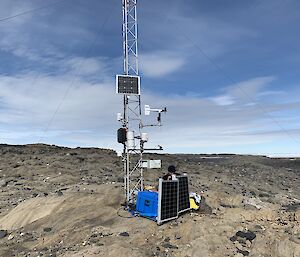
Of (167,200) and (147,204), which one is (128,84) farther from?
(167,200)

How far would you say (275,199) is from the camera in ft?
86.5

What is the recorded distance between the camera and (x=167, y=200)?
44.2 feet

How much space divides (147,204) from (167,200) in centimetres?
119

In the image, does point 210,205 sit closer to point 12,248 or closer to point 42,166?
point 12,248

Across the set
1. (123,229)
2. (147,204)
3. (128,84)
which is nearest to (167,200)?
(147,204)

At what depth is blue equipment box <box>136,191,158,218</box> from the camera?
13961mm

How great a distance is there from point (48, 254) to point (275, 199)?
2030cm

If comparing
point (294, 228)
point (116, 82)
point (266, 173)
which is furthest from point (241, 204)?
point (266, 173)

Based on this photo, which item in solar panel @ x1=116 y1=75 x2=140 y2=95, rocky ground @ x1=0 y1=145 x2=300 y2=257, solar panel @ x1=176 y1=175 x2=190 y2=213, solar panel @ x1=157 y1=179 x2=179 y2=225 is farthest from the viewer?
solar panel @ x1=116 y1=75 x2=140 y2=95

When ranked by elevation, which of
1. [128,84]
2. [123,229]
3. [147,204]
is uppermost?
[128,84]

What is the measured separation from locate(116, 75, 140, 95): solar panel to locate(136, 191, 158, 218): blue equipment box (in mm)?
4808

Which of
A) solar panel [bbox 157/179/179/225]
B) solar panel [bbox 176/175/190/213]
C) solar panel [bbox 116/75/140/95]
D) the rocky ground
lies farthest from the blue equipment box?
solar panel [bbox 116/75/140/95]

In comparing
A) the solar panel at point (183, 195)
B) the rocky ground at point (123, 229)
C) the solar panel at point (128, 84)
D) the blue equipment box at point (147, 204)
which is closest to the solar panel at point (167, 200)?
the rocky ground at point (123, 229)

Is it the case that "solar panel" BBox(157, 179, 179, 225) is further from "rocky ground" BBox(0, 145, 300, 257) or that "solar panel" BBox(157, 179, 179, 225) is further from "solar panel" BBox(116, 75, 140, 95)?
"solar panel" BBox(116, 75, 140, 95)
